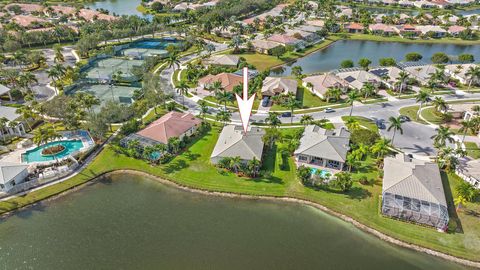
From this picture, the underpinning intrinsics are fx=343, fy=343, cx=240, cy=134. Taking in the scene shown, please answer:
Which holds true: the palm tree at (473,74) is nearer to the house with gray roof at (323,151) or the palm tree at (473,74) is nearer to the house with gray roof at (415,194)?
the house with gray roof at (415,194)

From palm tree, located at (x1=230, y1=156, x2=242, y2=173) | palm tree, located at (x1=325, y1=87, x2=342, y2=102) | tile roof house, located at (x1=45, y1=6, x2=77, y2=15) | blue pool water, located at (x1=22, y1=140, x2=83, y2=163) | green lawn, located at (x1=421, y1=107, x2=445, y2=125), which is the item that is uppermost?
tile roof house, located at (x1=45, y1=6, x2=77, y2=15)

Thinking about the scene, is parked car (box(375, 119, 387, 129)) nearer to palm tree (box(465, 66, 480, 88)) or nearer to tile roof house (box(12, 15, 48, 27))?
palm tree (box(465, 66, 480, 88))

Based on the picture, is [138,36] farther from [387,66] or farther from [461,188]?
[461,188]

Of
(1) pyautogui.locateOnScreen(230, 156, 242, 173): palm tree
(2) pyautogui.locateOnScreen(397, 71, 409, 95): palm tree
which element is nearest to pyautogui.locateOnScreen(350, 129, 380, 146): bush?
(1) pyautogui.locateOnScreen(230, 156, 242, 173): palm tree

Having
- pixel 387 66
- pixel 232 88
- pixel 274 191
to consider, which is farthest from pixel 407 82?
pixel 274 191

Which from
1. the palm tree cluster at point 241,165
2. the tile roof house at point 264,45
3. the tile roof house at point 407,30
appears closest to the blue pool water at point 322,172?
the palm tree cluster at point 241,165

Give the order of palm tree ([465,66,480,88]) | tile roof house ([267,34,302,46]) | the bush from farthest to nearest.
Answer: tile roof house ([267,34,302,46])
palm tree ([465,66,480,88])
the bush

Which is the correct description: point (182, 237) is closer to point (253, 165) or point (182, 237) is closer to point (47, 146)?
point (253, 165)
